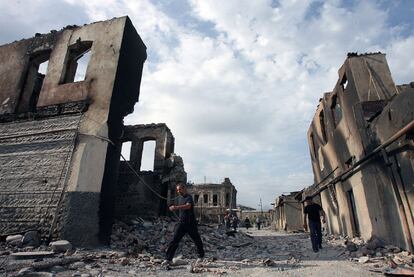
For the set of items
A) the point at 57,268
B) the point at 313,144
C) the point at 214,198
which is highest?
the point at 313,144

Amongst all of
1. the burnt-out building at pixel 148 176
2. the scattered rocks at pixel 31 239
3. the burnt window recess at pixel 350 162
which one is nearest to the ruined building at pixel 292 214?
the burnt-out building at pixel 148 176

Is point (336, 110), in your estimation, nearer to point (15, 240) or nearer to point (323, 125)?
point (323, 125)

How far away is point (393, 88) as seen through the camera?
871cm

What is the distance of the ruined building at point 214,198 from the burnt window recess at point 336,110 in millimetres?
26986

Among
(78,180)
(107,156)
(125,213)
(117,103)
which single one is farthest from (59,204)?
(125,213)

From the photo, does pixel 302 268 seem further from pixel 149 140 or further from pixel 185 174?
pixel 149 140

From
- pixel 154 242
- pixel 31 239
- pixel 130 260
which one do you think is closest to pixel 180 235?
pixel 130 260

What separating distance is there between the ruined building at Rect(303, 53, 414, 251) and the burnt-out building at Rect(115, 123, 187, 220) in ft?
24.2

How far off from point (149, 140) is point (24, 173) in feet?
28.9

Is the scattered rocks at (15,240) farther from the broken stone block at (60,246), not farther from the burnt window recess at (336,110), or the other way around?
the burnt window recess at (336,110)

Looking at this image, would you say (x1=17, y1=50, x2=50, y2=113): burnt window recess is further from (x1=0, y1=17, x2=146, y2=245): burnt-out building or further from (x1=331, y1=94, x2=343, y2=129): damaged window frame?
(x1=331, y1=94, x2=343, y2=129): damaged window frame

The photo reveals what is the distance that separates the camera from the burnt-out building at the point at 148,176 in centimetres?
A: 1327

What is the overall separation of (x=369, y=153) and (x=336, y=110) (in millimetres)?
4230

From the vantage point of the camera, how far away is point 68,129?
7086 mm
